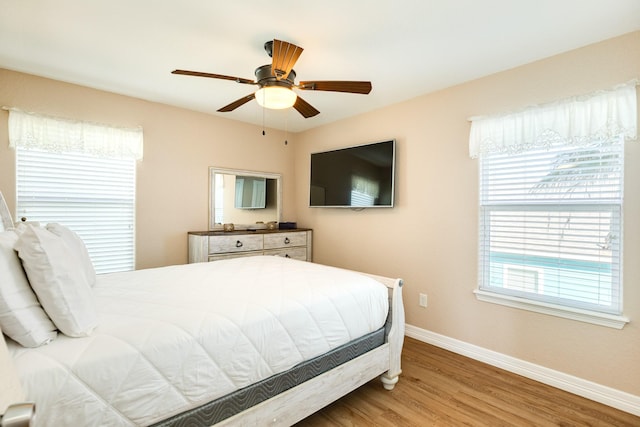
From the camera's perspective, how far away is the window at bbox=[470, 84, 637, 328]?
2.16m

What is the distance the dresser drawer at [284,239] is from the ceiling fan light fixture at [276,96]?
6.33ft

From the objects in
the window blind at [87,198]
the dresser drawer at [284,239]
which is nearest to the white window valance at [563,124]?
the dresser drawer at [284,239]

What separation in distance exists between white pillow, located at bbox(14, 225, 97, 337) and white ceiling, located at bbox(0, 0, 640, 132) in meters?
1.45

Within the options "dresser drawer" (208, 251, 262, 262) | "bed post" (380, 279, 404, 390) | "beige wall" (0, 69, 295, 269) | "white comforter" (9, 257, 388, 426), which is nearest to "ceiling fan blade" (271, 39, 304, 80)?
"white comforter" (9, 257, 388, 426)

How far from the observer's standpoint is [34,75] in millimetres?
2803

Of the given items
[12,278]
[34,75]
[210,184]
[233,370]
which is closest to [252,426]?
[233,370]

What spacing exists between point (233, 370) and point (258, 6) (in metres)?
1.95

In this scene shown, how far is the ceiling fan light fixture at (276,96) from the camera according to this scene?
87.7 inches

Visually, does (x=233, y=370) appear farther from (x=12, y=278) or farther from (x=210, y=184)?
(x=210, y=184)

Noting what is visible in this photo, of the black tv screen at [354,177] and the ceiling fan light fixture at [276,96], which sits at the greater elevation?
the ceiling fan light fixture at [276,96]

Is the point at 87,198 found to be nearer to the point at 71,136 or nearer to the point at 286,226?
the point at 71,136

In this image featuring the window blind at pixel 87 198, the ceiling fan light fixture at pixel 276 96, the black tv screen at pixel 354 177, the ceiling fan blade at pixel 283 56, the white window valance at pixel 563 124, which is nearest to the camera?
the ceiling fan blade at pixel 283 56

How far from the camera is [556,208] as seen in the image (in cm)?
240

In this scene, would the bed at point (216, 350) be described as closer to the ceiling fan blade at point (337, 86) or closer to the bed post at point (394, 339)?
the bed post at point (394, 339)
